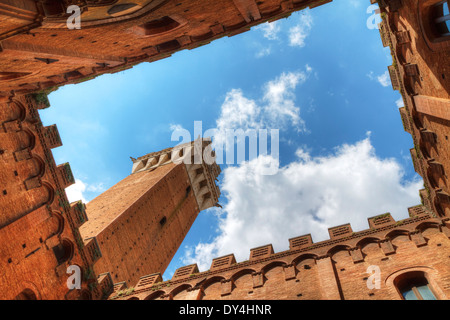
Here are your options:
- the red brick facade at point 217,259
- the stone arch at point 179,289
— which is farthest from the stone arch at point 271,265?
the stone arch at point 179,289

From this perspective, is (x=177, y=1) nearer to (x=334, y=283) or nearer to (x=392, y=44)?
(x=392, y=44)

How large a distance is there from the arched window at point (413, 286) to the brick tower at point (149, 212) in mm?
13662

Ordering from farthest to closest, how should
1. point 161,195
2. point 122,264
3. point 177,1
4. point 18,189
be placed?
point 161,195 < point 122,264 < point 18,189 < point 177,1

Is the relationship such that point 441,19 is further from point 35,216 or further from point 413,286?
point 35,216

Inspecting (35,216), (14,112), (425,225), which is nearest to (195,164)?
(14,112)

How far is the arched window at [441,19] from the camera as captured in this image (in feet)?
27.3

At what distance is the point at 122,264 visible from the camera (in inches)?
813

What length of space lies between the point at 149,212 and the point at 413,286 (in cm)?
1975

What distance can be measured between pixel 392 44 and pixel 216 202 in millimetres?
31910

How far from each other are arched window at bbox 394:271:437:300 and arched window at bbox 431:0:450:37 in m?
6.55

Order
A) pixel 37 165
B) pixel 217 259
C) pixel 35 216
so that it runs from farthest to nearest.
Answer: pixel 217 259 < pixel 37 165 < pixel 35 216

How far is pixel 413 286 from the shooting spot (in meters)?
9.95

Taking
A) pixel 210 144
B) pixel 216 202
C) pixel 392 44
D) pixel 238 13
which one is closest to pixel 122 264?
pixel 238 13

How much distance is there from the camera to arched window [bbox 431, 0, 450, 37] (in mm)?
8312
